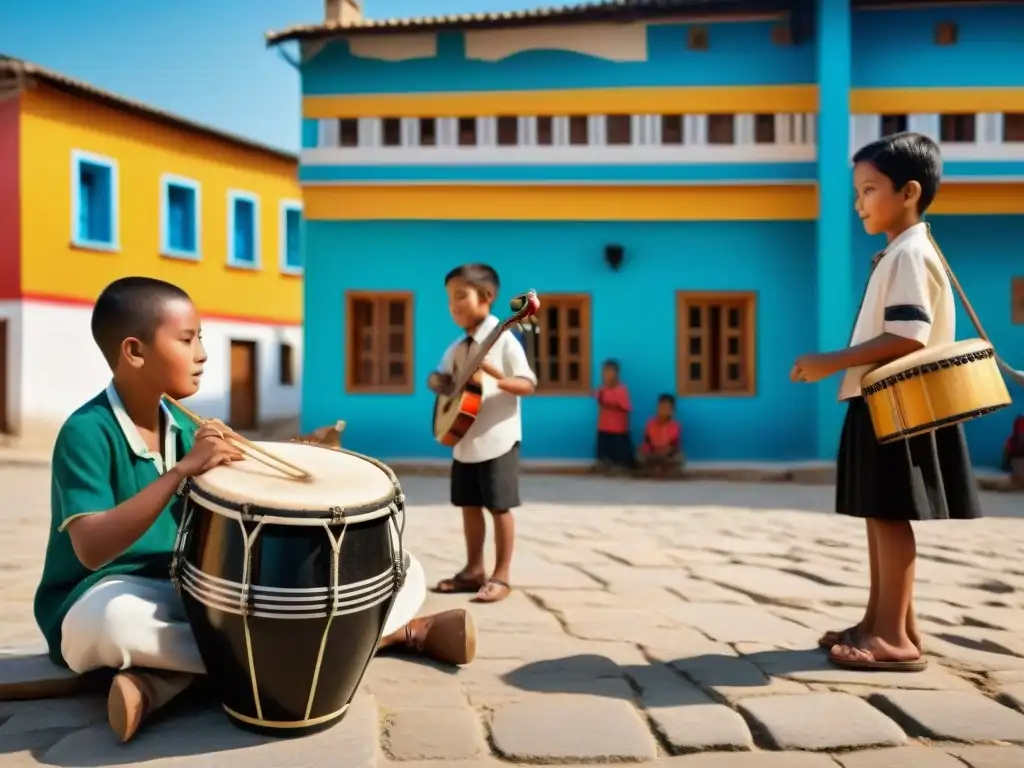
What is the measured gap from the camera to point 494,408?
14.4 feet

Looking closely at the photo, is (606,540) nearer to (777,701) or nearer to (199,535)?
(777,701)

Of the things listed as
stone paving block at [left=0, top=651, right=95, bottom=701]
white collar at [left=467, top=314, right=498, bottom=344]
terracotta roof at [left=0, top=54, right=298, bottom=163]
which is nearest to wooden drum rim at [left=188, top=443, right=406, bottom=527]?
stone paving block at [left=0, top=651, right=95, bottom=701]

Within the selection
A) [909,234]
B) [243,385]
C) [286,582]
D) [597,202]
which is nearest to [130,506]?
[286,582]

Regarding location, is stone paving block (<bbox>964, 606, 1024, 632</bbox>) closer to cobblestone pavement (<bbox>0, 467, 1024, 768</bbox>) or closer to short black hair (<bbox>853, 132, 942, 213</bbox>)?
cobblestone pavement (<bbox>0, 467, 1024, 768</bbox>)

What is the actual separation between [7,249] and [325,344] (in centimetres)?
640

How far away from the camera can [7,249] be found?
586 inches

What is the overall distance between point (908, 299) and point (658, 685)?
1.42 metres

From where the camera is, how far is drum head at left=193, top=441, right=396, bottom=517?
236 cm

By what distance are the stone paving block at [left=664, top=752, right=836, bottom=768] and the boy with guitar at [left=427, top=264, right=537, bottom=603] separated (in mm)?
1843

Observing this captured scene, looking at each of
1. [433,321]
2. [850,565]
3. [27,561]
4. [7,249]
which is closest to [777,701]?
[850,565]

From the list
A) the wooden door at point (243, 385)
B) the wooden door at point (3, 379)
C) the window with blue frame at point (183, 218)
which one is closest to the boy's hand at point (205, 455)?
the wooden door at point (3, 379)

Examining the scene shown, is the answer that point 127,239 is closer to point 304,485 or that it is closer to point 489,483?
point 489,483

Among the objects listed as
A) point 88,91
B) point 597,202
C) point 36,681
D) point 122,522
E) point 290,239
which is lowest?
point 36,681

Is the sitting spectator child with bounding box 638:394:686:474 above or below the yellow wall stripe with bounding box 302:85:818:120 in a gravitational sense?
below
